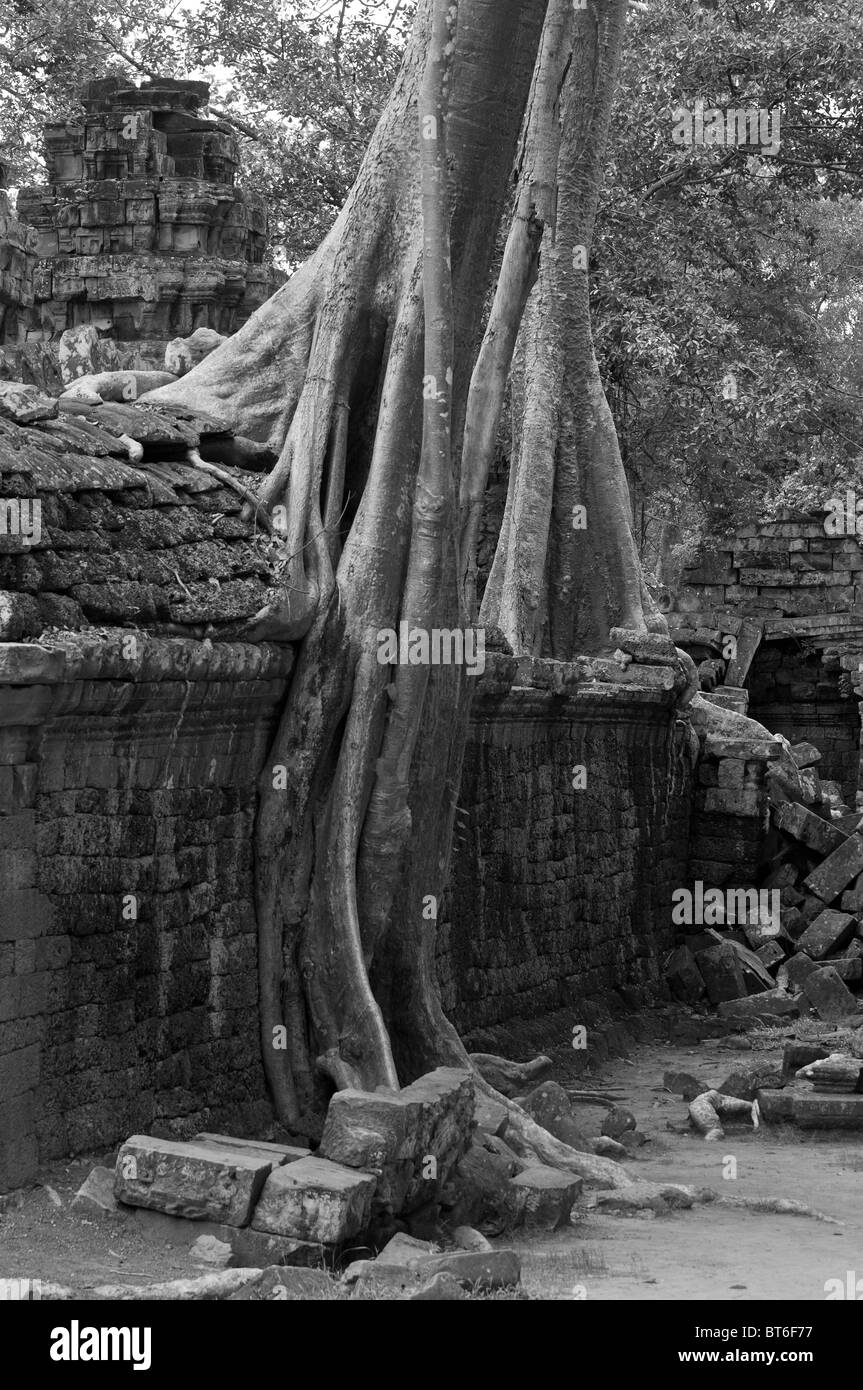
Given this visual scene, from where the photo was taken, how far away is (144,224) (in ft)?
49.1

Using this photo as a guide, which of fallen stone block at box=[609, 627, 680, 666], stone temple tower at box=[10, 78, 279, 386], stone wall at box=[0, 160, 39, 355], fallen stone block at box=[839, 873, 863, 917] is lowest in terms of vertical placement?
fallen stone block at box=[839, 873, 863, 917]

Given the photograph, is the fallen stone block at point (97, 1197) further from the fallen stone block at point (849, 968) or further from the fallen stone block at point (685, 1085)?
the fallen stone block at point (849, 968)

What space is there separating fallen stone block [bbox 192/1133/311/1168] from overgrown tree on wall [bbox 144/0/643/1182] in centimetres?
117

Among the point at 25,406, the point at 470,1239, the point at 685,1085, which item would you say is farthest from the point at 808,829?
the point at 25,406

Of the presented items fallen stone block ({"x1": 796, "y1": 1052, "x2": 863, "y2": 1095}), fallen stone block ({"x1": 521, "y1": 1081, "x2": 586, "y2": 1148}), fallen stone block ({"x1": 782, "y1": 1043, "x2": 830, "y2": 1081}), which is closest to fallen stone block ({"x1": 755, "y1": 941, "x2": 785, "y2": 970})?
fallen stone block ({"x1": 782, "y1": 1043, "x2": 830, "y2": 1081})

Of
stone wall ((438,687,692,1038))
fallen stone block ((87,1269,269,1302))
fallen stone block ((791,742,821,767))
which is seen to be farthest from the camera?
fallen stone block ((791,742,821,767))

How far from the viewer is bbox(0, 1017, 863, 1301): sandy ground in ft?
18.6

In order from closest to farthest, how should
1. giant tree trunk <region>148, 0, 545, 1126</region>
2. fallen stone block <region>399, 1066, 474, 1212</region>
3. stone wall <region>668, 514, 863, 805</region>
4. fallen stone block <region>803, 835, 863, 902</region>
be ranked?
fallen stone block <region>399, 1066, 474, 1212</region> < giant tree trunk <region>148, 0, 545, 1126</region> < fallen stone block <region>803, 835, 863, 902</region> < stone wall <region>668, 514, 863, 805</region>

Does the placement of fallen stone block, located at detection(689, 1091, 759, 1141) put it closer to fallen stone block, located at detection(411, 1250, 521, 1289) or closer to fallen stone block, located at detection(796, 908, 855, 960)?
fallen stone block, located at detection(411, 1250, 521, 1289)

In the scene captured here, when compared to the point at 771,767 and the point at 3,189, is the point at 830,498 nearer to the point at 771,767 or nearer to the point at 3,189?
the point at 771,767

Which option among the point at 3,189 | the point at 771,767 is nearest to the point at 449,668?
the point at 3,189

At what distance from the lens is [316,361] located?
8461 millimetres

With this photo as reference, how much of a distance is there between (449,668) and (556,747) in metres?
3.31

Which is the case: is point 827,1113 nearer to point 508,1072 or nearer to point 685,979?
point 508,1072
